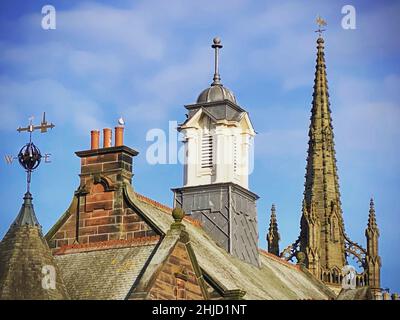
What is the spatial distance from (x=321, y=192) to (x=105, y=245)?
269 feet

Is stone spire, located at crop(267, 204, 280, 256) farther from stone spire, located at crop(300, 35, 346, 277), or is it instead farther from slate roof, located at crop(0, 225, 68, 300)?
slate roof, located at crop(0, 225, 68, 300)

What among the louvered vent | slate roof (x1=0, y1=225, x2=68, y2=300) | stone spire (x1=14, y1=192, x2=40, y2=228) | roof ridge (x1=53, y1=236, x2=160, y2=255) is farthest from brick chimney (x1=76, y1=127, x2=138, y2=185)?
the louvered vent

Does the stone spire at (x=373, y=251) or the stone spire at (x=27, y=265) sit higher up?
the stone spire at (x=373, y=251)

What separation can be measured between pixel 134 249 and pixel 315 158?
3322 inches

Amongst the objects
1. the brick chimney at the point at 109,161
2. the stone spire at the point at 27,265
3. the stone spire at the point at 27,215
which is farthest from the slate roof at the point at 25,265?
the brick chimney at the point at 109,161

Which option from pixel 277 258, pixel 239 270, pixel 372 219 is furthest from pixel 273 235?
pixel 239 270

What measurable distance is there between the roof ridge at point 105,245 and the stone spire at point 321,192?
72.9 meters

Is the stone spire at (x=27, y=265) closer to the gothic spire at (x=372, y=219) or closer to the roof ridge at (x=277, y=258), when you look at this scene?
the roof ridge at (x=277, y=258)

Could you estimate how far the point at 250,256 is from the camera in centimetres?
6600

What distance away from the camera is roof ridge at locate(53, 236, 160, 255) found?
178 feet

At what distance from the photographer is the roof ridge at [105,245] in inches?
2134

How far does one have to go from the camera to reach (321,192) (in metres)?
136
